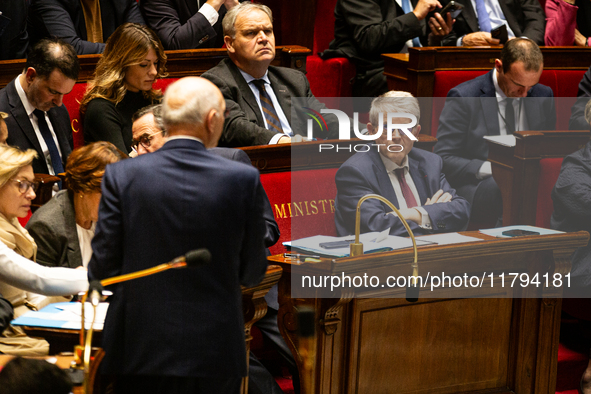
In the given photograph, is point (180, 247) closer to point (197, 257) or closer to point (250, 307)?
point (197, 257)

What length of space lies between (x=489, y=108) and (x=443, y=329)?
55.7 inches

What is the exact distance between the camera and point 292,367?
2049 millimetres

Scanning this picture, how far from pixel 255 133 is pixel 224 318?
4.25 feet

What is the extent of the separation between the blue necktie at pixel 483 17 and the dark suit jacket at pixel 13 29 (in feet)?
7.78

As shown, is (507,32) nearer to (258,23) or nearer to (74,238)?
(258,23)

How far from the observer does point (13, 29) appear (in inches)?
116

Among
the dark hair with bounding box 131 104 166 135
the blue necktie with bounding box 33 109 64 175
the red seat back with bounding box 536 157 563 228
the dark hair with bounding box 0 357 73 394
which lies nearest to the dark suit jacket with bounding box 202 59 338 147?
the dark hair with bounding box 131 104 166 135

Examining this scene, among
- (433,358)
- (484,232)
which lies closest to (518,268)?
(484,232)

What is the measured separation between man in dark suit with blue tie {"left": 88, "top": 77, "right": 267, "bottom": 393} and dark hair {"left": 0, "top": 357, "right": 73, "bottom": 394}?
29 cm

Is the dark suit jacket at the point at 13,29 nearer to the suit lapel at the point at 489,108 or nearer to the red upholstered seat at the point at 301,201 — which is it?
the red upholstered seat at the point at 301,201

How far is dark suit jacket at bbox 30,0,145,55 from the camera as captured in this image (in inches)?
118

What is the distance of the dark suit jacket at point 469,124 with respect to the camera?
2967 millimetres

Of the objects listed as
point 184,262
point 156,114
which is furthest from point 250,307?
point 156,114

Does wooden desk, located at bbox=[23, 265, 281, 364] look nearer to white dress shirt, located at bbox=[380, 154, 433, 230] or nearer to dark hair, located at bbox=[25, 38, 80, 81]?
white dress shirt, located at bbox=[380, 154, 433, 230]
